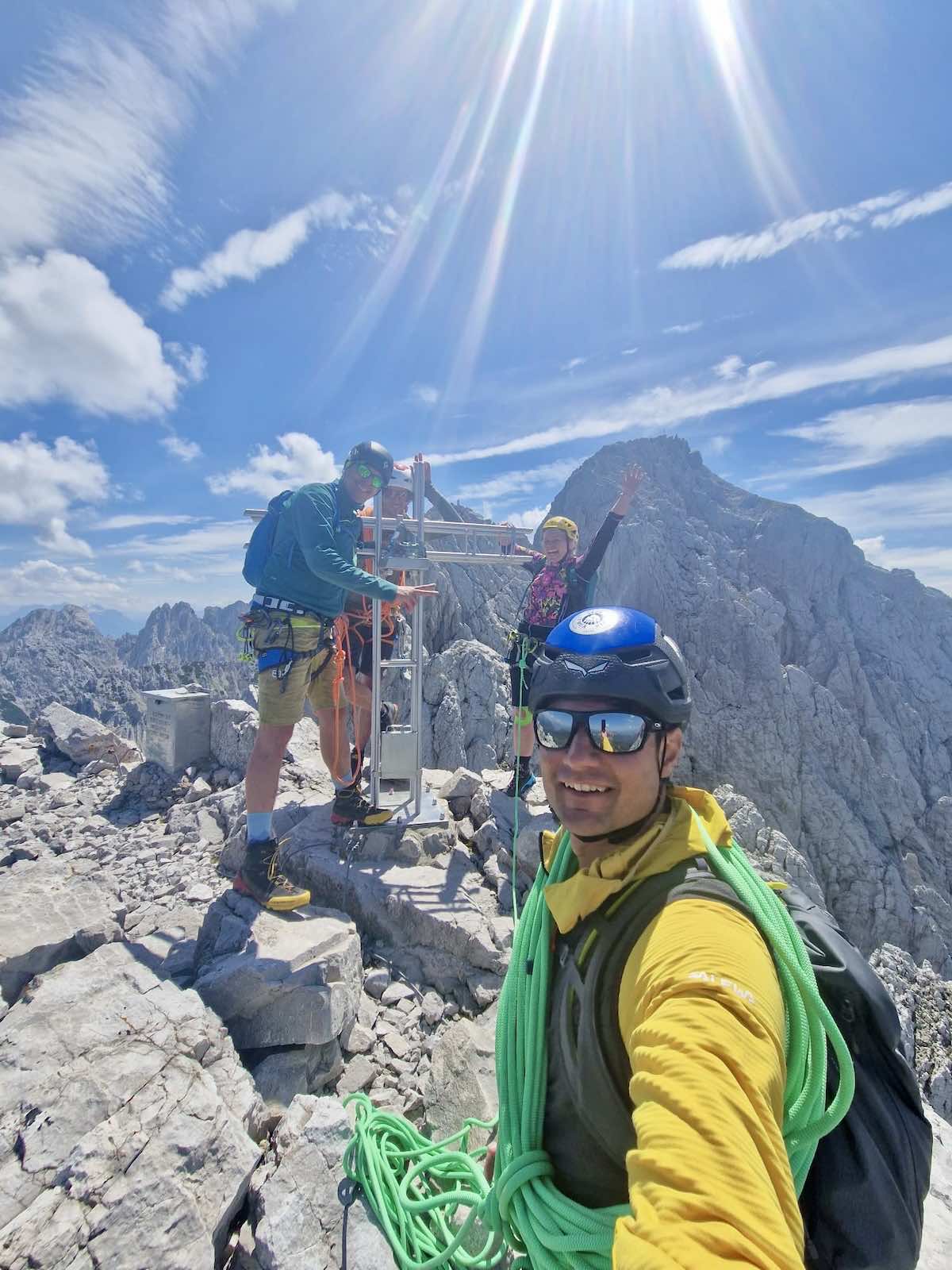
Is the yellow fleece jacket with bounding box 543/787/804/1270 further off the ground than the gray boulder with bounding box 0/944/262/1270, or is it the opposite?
the yellow fleece jacket with bounding box 543/787/804/1270

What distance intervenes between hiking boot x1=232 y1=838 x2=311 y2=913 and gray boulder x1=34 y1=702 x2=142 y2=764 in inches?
219

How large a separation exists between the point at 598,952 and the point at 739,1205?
0.61 m

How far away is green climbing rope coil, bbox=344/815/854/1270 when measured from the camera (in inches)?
53.5

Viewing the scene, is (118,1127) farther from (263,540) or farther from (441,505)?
(441,505)

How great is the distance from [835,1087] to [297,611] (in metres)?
4.55

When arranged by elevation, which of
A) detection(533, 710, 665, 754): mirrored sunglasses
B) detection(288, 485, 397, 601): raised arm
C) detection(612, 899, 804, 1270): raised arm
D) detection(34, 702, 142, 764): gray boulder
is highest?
detection(288, 485, 397, 601): raised arm

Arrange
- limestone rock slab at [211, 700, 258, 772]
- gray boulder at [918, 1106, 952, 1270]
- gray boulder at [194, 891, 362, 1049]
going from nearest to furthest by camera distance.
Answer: gray boulder at [918, 1106, 952, 1270] → gray boulder at [194, 891, 362, 1049] → limestone rock slab at [211, 700, 258, 772]

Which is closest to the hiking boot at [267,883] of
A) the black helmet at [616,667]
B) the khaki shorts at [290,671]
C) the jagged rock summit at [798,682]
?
the khaki shorts at [290,671]

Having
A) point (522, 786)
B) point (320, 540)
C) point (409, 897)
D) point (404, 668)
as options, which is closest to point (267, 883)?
point (409, 897)

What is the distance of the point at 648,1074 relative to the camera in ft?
3.95

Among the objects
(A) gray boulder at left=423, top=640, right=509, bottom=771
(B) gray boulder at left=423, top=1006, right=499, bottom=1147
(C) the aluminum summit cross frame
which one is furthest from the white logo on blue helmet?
(A) gray boulder at left=423, top=640, right=509, bottom=771

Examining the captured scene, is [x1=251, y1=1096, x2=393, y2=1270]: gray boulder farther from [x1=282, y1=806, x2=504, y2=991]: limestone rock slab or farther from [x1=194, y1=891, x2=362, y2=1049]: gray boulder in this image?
[x1=282, y1=806, x2=504, y2=991]: limestone rock slab

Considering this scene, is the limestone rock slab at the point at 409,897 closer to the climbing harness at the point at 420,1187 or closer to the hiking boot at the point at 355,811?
the hiking boot at the point at 355,811

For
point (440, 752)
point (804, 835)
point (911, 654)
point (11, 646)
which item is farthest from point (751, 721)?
point (11, 646)
